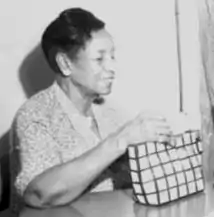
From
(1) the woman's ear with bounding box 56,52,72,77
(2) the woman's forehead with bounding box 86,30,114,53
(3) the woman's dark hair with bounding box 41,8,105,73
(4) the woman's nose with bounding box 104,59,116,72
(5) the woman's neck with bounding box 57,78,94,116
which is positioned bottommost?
(5) the woman's neck with bounding box 57,78,94,116

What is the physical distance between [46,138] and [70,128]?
0.09 metres

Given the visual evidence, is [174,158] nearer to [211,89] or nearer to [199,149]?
[199,149]

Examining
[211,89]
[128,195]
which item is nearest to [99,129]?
[128,195]

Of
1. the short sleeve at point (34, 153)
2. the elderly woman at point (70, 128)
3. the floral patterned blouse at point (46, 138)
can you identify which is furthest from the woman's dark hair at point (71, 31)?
the short sleeve at point (34, 153)

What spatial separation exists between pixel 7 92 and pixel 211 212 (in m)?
0.72

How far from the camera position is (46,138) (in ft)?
4.23

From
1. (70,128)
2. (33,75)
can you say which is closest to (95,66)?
(70,128)

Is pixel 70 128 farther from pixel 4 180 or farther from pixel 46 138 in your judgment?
pixel 4 180

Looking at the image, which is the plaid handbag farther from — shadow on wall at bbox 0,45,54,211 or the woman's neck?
shadow on wall at bbox 0,45,54,211

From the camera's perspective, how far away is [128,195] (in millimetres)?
1340

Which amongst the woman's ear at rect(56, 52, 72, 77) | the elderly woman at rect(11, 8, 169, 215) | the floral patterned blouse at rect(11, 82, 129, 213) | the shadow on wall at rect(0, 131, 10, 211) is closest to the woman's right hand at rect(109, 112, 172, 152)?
the elderly woman at rect(11, 8, 169, 215)

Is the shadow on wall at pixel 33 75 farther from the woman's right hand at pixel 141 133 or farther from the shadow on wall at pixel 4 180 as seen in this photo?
the woman's right hand at pixel 141 133

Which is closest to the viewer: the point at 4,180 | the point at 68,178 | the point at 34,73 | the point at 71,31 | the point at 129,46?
the point at 68,178

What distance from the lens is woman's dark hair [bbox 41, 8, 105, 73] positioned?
4.42 ft
